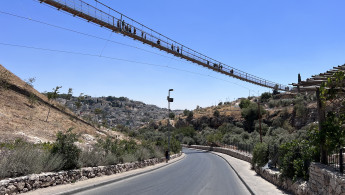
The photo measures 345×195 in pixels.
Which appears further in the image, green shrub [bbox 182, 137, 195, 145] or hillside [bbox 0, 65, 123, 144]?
green shrub [bbox 182, 137, 195, 145]

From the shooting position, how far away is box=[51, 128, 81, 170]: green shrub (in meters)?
13.6

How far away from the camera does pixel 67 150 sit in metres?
13.7

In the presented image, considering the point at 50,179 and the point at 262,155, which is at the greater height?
the point at 262,155

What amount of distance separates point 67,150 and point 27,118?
19526 mm

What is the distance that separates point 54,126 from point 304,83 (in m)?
28.0

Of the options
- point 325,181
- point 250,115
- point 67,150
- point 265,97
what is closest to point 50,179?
point 67,150

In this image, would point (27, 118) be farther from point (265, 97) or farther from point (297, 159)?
point (265, 97)

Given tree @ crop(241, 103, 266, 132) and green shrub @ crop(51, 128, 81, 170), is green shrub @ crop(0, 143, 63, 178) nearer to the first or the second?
green shrub @ crop(51, 128, 81, 170)

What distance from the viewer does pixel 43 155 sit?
1240 centimetres

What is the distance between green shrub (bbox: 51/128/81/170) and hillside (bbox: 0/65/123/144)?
10142 mm

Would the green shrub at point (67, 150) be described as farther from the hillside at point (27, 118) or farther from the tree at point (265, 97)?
the tree at point (265, 97)

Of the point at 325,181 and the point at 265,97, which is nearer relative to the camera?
the point at 325,181

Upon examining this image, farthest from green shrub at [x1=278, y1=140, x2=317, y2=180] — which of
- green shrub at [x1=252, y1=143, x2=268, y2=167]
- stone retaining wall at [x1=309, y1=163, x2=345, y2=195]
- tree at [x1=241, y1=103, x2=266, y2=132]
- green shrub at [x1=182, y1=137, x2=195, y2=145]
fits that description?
tree at [x1=241, y1=103, x2=266, y2=132]

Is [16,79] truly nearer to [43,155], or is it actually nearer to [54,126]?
[54,126]
